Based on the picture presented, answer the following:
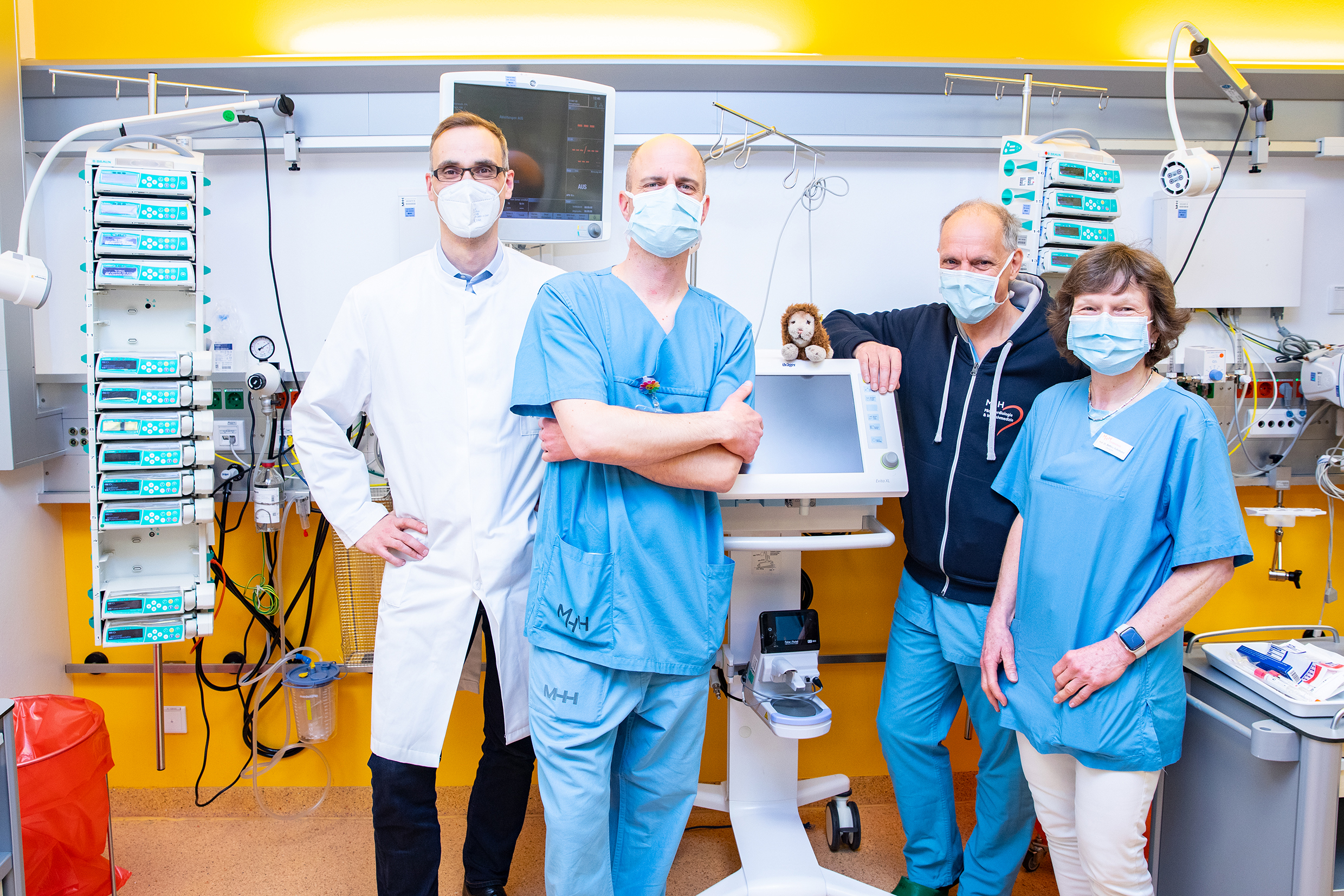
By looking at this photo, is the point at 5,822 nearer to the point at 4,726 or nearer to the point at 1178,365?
the point at 4,726

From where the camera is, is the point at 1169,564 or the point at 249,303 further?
the point at 249,303

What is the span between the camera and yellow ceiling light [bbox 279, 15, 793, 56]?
93.4 inches

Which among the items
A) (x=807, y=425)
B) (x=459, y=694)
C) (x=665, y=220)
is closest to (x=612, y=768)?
(x=807, y=425)

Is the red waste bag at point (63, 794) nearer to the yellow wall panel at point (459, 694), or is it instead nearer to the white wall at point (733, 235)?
the yellow wall panel at point (459, 694)

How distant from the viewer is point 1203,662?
1.82 metres

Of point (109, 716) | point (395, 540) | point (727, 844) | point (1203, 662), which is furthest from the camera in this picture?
point (109, 716)

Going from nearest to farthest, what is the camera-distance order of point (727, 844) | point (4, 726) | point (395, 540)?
point (4, 726)
point (395, 540)
point (727, 844)

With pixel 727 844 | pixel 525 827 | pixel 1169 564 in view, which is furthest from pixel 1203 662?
pixel 525 827

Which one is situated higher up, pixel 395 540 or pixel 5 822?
pixel 395 540

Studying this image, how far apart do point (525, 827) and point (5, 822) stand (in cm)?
126

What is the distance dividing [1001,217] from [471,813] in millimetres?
1886

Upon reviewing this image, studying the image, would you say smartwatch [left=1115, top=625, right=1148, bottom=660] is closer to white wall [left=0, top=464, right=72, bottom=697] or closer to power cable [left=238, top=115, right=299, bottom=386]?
power cable [left=238, top=115, right=299, bottom=386]

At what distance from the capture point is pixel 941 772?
1.97 meters

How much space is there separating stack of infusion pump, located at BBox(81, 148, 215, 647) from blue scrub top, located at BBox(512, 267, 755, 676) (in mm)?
997
